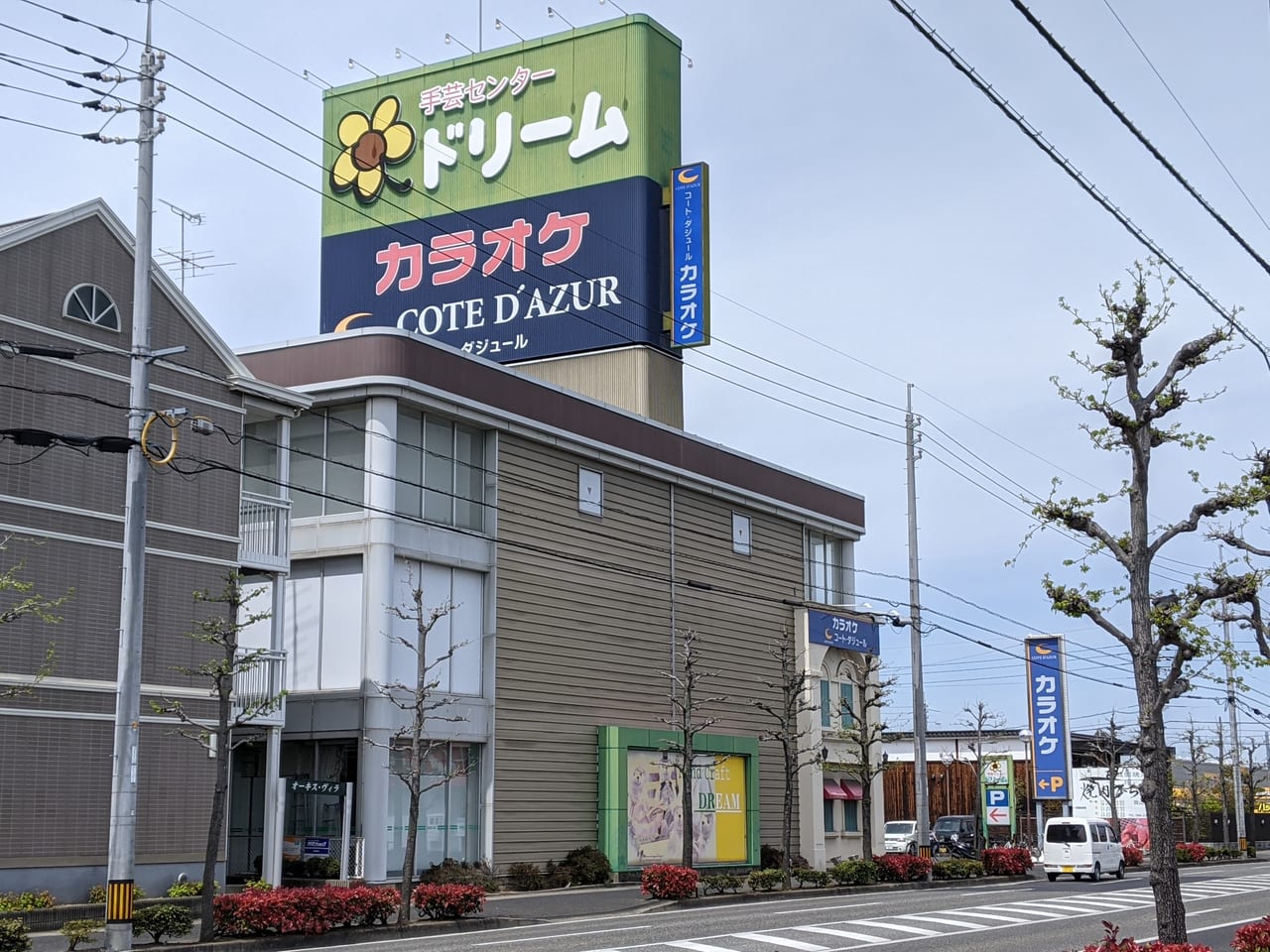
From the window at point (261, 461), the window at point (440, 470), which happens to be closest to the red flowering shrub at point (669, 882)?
the window at point (440, 470)

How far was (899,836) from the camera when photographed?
6638 cm

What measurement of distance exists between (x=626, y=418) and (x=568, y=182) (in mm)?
8213

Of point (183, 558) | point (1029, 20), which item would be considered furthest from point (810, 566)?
point (1029, 20)

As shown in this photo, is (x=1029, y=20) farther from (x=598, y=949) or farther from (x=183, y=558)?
(x=183, y=558)

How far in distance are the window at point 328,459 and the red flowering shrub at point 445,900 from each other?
10.6 metres

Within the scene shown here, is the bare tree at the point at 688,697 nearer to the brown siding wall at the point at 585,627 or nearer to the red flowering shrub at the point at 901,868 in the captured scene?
the brown siding wall at the point at 585,627

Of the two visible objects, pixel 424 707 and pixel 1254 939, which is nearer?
pixel 1254 939

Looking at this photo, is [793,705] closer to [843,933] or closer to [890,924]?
[890,924]

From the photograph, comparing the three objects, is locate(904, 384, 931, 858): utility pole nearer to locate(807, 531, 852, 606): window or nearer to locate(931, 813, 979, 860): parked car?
locate(807, 531, 852, 606): window

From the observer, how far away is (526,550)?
3934cm

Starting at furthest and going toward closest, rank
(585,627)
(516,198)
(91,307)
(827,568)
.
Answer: (827,568) < (516,198) < (585,627) < (91,307)

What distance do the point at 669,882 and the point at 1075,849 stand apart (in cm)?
1682

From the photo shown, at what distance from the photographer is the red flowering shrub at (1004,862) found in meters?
47.8

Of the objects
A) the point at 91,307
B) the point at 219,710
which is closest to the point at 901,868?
the point at 219,710
